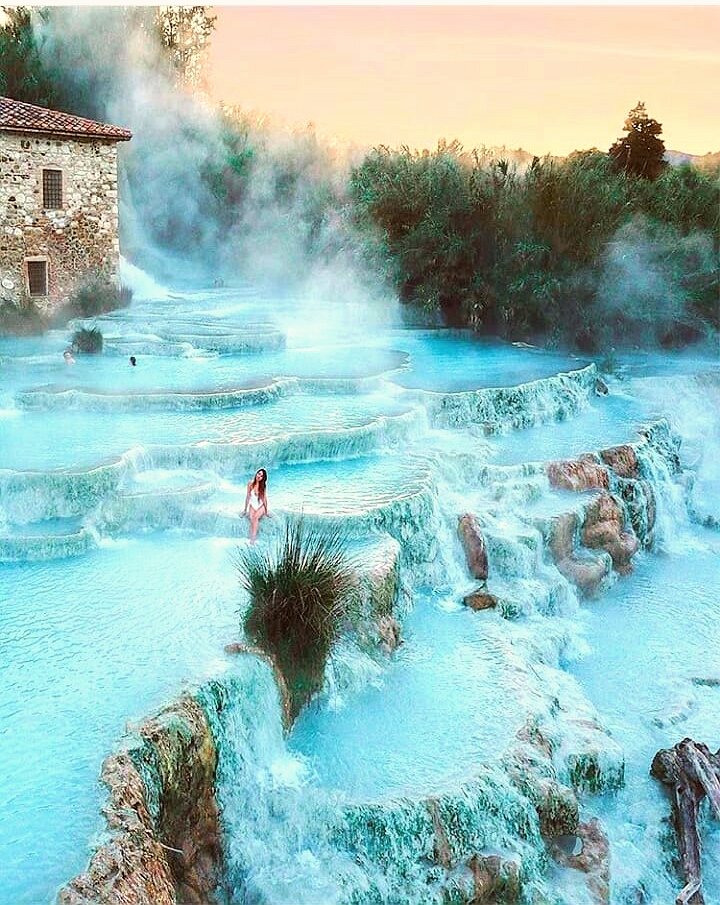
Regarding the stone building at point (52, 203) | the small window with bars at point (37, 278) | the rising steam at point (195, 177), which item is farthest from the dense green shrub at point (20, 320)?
the rising steam at point (195, 177)

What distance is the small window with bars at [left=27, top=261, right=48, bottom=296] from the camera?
17.2m

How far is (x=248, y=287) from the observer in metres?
26.7

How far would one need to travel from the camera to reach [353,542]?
8.55m

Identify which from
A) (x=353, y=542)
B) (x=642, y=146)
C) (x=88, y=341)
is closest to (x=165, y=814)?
(x=353, y=542)

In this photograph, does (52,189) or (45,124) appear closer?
(45,124)

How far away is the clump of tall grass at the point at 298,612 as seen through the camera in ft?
20.9

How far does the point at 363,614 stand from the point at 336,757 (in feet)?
4.67

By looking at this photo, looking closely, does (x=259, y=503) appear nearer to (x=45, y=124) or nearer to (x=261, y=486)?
(x=261, y=486)

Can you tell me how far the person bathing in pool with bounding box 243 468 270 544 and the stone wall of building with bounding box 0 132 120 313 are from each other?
399 inches

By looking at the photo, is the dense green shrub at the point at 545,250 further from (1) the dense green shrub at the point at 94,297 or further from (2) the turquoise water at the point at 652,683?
(2) the turquoise water at the point at 652,683

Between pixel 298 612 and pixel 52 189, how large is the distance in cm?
1345

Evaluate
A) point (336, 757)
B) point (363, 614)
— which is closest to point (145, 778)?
point (336, 757)

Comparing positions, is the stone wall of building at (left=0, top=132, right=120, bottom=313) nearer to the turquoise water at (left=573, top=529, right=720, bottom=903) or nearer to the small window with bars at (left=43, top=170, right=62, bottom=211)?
the small window with bars at (left=43, top=170, right=62, bottom=211)

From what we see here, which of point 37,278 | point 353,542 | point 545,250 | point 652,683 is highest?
point 545,250
